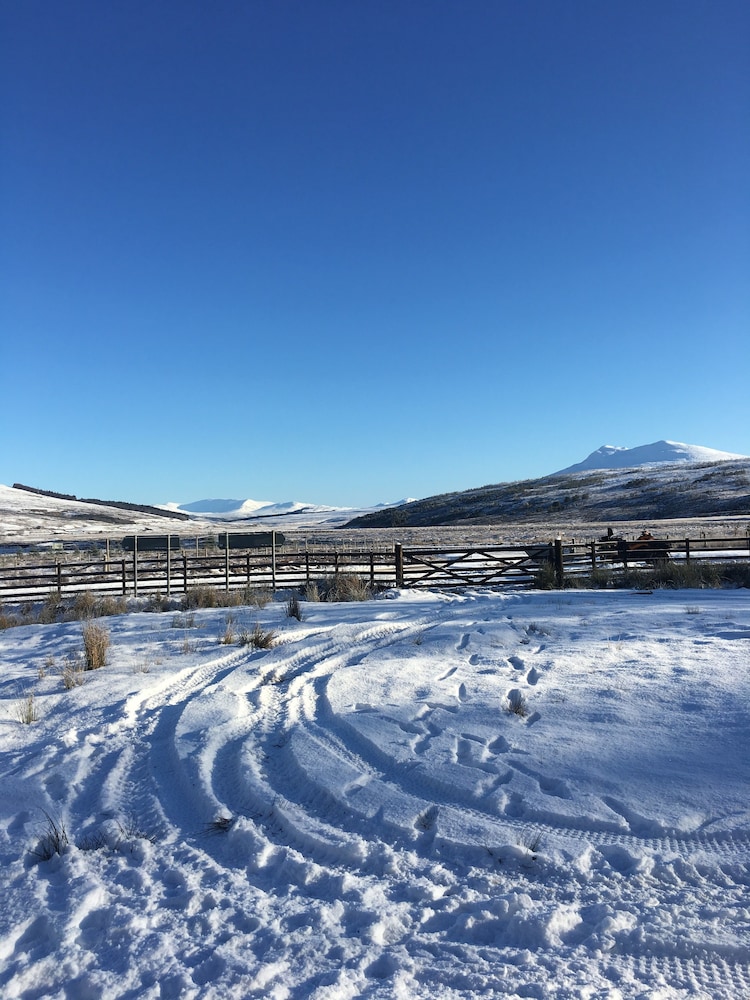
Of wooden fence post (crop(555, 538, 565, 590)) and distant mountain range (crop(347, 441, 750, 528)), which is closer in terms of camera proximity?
wooden fence post (crop(555, 538, 565, 590))

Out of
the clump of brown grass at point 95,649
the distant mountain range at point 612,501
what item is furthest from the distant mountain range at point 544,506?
the clump of brown grass at point 95,649

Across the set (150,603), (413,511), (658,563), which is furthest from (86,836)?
(413,511)

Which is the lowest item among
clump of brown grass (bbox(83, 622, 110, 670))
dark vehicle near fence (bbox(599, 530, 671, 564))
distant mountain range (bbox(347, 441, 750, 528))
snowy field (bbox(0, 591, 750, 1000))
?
snowy field (bbox(0, 591, 750, 1000))

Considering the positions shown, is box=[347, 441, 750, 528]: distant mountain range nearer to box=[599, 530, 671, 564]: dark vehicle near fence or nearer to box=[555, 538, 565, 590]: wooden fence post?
box=[599, 530, 671, 564]: dark vehicle near fence

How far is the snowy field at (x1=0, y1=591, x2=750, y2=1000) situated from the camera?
302 cm

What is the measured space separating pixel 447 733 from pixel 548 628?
5124 mm

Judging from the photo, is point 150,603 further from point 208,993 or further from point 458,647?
point 208,993

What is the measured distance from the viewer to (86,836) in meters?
4.34

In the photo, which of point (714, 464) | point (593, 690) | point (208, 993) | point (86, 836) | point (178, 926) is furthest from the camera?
point (714, 464)

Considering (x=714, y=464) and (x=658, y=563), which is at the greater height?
(x=714, y=464)

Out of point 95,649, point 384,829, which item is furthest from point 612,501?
point 384,829

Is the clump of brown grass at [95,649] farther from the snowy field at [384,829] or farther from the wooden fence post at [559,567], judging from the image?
the wooden fence post at [559,567]

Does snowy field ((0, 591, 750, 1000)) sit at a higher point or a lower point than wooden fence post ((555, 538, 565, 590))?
lower

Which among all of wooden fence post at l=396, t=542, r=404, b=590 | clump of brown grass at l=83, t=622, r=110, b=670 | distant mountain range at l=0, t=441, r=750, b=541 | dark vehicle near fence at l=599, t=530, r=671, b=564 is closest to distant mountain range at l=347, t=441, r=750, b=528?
distant mountain range at l=0, t=441, r=750, b=541
